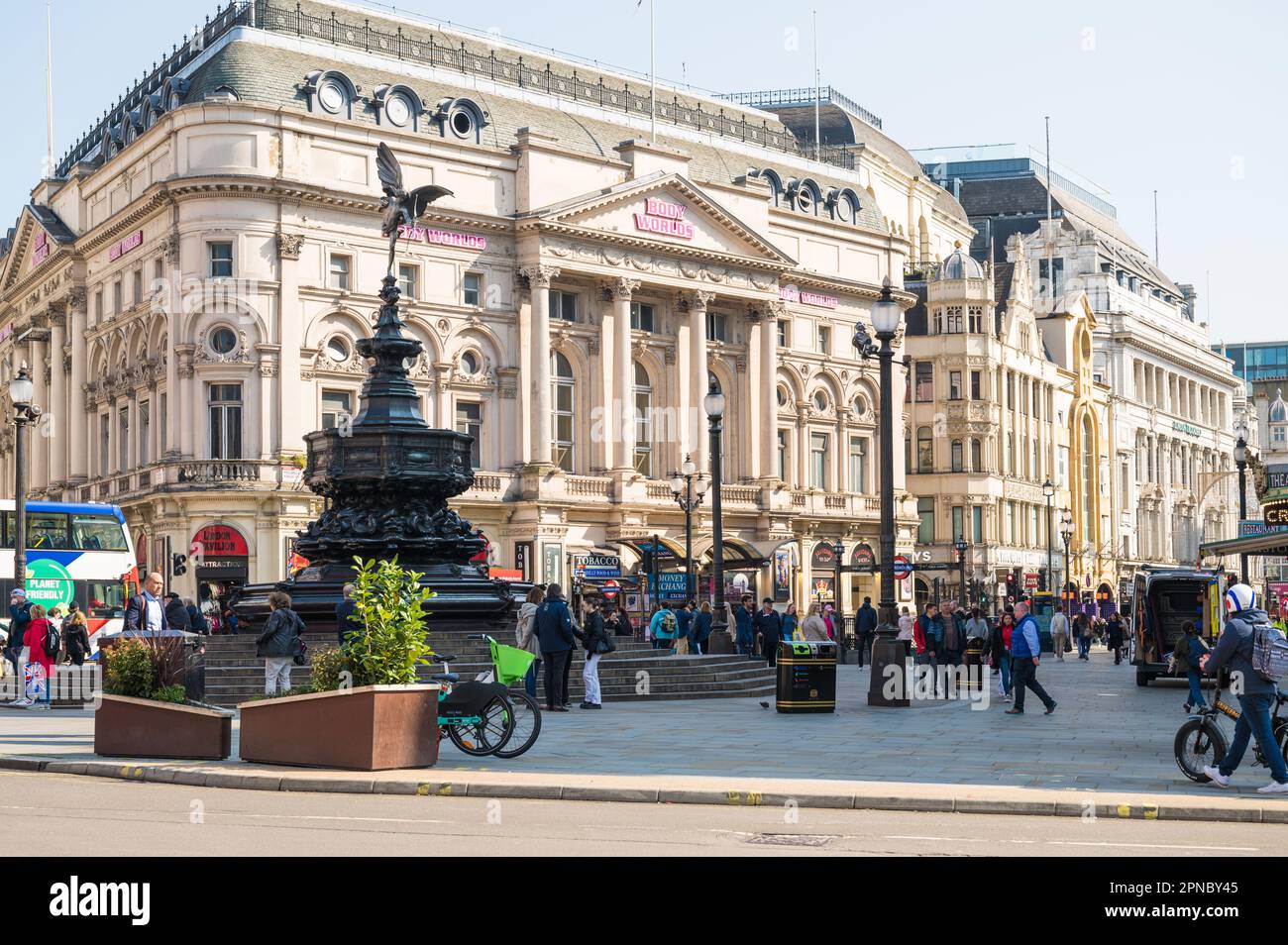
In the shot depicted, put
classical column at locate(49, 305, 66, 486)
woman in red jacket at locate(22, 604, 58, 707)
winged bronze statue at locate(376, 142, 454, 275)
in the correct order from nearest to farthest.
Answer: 1. winged bronze statue at locate(376, 142, 454, 275)
2. woman in red jacket at locate(22, 604, 58, 707)
3. classical column at locate(49, 305, 66, 486)

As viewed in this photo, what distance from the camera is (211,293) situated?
6197 centimetres

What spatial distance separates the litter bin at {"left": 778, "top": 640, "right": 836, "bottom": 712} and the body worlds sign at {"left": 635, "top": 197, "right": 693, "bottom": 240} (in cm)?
4612

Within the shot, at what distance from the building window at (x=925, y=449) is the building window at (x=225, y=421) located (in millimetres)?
40211

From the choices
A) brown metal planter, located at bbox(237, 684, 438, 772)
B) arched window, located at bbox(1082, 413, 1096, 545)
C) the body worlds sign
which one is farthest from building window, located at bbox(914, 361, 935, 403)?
brown metal planter, located at bbox(237, 684, 438, 772)

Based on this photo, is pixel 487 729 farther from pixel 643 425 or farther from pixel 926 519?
pixel 926 519

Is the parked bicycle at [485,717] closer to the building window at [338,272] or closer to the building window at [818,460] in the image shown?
the building window at [338,272]

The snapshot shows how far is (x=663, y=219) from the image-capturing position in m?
72.3

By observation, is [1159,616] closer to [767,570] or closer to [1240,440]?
[1240,440]

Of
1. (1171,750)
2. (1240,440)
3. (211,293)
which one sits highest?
(211,293)

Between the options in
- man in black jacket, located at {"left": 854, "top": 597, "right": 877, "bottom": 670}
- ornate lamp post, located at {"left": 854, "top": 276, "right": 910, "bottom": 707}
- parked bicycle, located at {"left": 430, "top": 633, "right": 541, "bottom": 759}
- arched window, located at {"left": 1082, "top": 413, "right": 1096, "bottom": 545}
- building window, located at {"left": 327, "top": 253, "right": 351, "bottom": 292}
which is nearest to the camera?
parked bicycle, located at {"left": 430, "top": 633, "right": 541, "bottom": 759}

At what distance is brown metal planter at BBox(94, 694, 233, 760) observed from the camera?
18.9 m

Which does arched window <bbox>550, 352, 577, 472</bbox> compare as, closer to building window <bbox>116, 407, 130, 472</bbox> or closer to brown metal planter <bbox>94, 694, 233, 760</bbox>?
building window <bbox>116, 407, 130, 472</bbox>
